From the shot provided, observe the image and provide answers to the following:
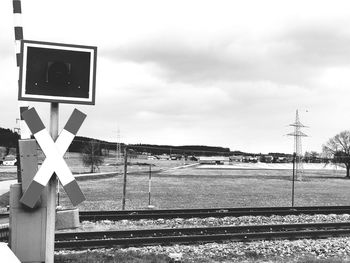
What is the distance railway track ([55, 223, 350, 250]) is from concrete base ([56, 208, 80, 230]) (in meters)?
2.57

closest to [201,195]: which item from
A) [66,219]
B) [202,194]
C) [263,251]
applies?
[202,194]

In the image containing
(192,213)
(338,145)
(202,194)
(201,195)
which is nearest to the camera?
(192,213)

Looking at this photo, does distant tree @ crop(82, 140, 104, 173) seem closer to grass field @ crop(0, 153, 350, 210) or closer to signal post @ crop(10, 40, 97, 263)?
grass field @ crop(0, 153, 350, 210)

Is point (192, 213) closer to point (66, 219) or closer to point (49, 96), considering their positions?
point (66, 219)

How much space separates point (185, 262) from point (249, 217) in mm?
7233

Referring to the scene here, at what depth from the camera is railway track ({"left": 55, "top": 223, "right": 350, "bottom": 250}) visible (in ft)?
32.3

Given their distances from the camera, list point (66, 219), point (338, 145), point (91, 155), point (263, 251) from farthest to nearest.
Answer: point (338, 145) → point (91, 155) → point (263, 251) → point (66, 219)

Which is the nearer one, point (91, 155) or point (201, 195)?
point (201, 195)

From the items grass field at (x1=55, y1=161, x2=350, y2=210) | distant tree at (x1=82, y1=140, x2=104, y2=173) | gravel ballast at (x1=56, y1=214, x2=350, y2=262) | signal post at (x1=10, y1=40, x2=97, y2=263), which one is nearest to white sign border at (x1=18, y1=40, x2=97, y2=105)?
signal post at (x1=10, y1=40, x2=97, y2=263)

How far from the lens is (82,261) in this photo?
8203mm

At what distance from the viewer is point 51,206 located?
5.08 m

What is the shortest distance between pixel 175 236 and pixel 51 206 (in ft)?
19.3

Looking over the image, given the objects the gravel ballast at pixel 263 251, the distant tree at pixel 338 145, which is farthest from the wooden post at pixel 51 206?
the distant tree at pixel 338 145

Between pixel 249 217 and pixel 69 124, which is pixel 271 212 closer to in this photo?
pixel 249 217
